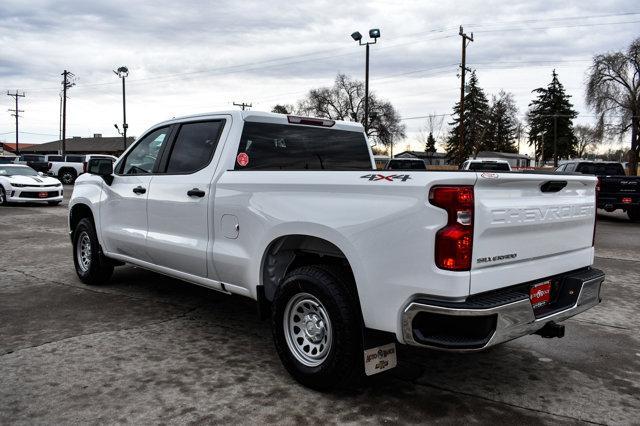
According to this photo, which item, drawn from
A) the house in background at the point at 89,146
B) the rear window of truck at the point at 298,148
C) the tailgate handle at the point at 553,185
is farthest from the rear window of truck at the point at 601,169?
the house in background at the point at 89,146

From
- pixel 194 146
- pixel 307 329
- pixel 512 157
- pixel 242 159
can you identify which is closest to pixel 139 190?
pixel 194 146

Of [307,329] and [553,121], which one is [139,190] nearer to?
[307,329]

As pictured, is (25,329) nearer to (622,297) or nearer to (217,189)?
(217,189)

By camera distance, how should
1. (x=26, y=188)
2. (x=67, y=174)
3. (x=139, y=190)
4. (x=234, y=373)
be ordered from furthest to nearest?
1. (x=67, y=174)
2. (x=26, y=188)
3. (x=139, y=190)
4. (x=234, y=373)

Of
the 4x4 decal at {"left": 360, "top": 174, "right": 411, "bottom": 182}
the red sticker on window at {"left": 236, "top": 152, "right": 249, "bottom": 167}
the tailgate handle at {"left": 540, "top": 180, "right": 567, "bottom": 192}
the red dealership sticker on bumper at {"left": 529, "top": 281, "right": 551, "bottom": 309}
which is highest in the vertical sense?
the red sticker on window at {"left": 236, "top": 152, "right": 249, "bottom": 167}

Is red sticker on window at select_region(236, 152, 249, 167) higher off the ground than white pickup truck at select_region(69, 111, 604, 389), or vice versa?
red sticker on window at select_region(236, 152, 249, 167)

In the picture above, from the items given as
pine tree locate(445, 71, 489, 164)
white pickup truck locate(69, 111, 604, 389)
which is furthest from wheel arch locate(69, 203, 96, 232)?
pine tree locate(445, 71, 489, 164)

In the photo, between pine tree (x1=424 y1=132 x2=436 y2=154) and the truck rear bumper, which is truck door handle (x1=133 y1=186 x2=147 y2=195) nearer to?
the truck rear bumper

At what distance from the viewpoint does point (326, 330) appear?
3559 mm

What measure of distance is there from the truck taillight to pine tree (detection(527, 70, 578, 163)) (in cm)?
8074

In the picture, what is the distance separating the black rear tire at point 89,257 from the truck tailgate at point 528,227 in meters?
4.66

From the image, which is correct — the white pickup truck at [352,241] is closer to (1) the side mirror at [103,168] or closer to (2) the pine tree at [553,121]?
(1) the side mirror at [103,168]

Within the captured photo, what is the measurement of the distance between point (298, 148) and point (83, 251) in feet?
11.2

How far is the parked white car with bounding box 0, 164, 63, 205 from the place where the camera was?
58.4ft
